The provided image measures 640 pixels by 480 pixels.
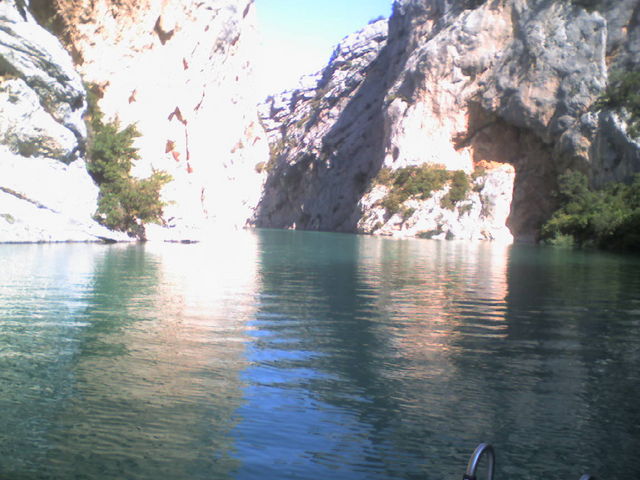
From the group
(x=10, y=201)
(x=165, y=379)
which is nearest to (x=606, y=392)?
(x=165, y=379)

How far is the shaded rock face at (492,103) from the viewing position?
50.9 metres

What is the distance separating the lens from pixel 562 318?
1012cm

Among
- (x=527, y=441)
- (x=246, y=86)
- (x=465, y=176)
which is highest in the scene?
(x=246, y=86)

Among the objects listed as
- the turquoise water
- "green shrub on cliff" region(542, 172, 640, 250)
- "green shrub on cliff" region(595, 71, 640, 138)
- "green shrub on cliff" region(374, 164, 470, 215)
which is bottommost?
the turquoise water

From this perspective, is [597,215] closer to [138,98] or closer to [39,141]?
[138,98]

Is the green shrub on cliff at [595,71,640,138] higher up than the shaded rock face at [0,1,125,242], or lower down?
higher up

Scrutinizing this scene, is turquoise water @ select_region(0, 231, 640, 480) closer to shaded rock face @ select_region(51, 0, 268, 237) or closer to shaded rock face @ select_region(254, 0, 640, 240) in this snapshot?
shaded rock face @ select_region(51, 0, 268, 237)

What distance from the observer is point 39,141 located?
89.1 feet

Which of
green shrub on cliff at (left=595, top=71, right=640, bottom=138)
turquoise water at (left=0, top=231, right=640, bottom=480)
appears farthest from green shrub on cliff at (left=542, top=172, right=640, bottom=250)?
turquoise water at (left=0, top=231, right=640, bottom=480)

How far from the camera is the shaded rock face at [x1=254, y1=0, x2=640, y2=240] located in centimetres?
5094

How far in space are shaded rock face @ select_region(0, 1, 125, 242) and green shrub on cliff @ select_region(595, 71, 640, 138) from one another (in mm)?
35290

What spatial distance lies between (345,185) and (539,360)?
76694 millimetres

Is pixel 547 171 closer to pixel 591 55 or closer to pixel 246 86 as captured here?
pixel 591 55

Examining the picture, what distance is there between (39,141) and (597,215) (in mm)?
31897
